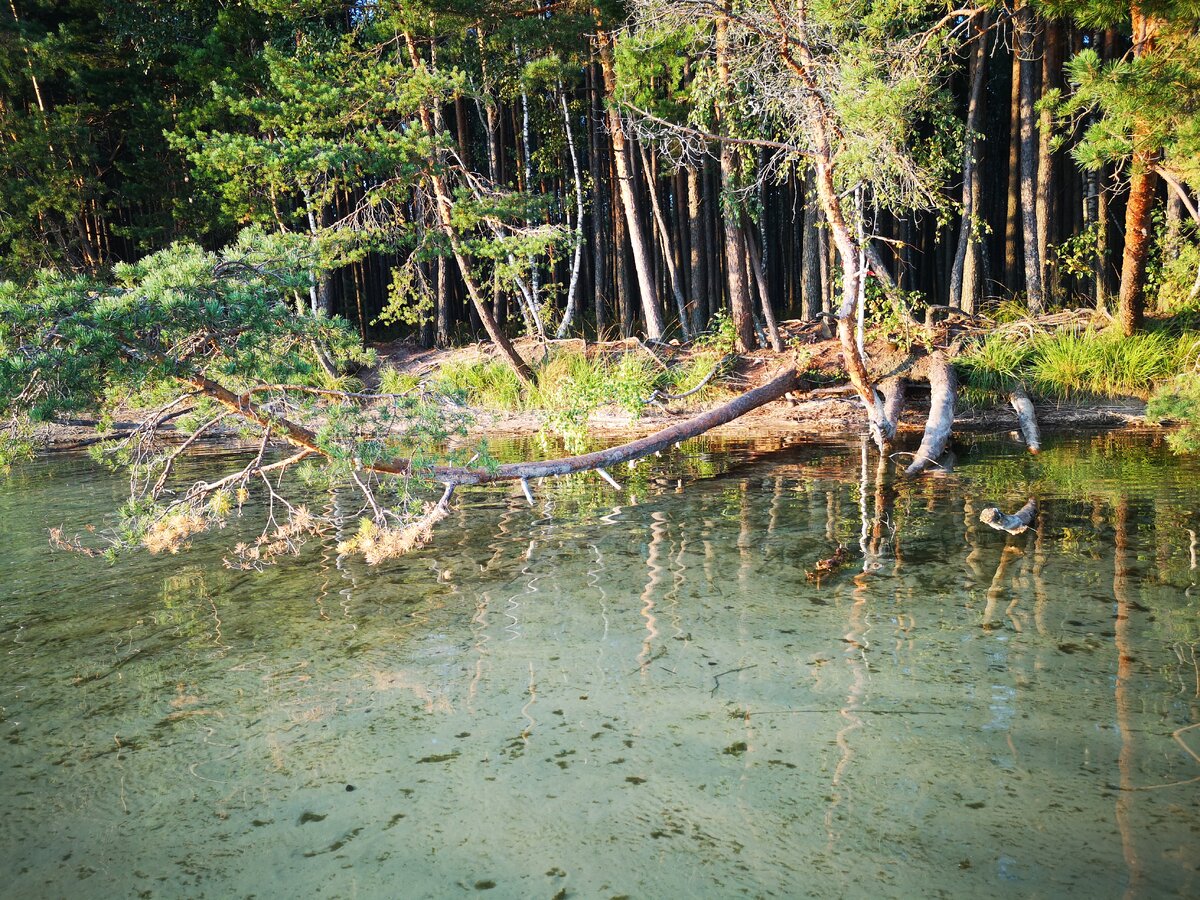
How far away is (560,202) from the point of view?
13.4m

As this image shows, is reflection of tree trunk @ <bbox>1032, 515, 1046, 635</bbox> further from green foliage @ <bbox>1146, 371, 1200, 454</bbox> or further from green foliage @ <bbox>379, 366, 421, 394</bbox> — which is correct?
green foliage @ <bbox>379, 366, 421, 394</bbox>

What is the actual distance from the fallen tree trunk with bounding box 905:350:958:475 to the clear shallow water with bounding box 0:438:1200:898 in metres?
1.85

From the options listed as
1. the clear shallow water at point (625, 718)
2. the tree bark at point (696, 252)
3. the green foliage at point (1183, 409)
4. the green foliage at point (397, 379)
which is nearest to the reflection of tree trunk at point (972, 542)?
the clear shallow water at point (625, 718)

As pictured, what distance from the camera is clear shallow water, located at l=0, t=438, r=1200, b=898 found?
7.54 ft

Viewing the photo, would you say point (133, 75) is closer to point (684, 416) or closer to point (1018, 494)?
point (684, 416)

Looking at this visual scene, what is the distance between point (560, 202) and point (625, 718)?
11365mm

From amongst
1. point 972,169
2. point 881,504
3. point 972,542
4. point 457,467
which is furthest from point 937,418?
point 972,169

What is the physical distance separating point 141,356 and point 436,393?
165 cm

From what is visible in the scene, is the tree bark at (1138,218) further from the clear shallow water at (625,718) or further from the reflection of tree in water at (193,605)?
the reflection of tree in water at (193,605)

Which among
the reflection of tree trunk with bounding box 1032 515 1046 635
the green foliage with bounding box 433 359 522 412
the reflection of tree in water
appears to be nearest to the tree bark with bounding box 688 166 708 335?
the green foliage with bounding box 433 359 522 412

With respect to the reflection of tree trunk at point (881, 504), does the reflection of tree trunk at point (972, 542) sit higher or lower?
lower

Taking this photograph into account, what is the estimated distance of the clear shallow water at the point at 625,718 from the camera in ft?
7.54

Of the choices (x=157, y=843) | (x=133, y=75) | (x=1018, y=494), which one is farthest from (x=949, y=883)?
(x=133, y=75)

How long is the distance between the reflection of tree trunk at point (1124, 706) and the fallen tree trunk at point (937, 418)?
2.28 metres
